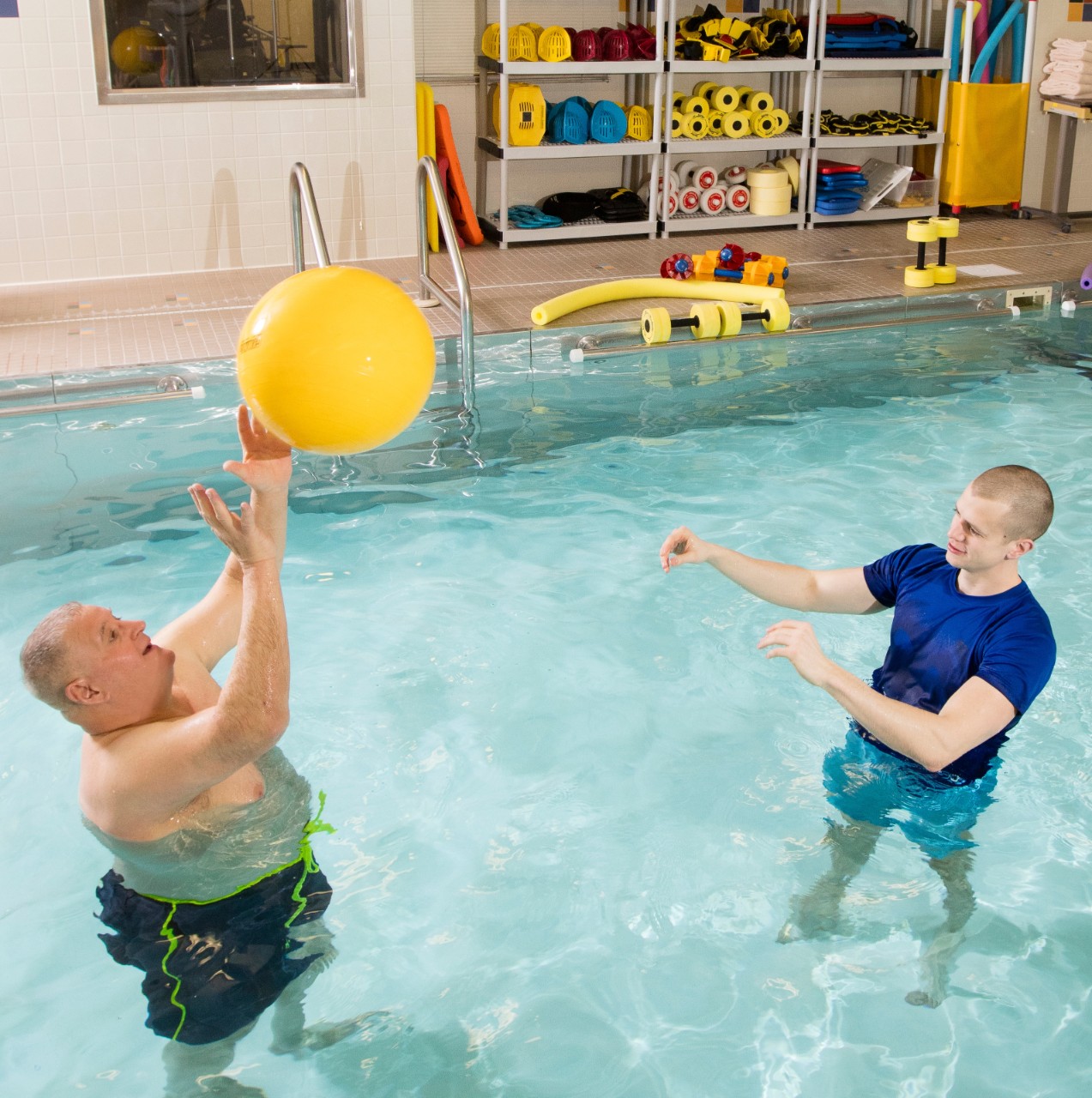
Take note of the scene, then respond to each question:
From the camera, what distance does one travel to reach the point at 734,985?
3.06 m

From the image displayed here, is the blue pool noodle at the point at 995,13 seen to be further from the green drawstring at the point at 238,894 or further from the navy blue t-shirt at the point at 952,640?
the green drawstring at the point at 238,894

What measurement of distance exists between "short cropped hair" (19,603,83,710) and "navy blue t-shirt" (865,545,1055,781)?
5.91 ft

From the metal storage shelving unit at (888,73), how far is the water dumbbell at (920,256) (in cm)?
179

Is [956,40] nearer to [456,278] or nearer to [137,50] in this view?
[456,278]

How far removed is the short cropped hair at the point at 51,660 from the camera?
228 cm

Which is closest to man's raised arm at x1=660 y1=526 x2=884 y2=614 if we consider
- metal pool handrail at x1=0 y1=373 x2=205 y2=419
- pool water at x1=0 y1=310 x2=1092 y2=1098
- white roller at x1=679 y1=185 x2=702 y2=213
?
pool water at x1=0 y1=310 x2=1092 y2=1098

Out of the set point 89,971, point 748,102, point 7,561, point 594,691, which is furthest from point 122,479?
point 748,102

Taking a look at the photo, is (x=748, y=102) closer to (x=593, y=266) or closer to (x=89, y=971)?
(x=593, y=266)

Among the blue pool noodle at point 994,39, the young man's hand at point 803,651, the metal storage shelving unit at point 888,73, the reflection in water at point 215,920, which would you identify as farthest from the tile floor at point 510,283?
the young man's hand at point 803,651

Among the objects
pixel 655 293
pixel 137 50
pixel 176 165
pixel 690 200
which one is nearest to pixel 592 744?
pixel 655 293

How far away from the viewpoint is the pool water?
294cm

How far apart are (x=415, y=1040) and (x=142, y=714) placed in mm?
1085

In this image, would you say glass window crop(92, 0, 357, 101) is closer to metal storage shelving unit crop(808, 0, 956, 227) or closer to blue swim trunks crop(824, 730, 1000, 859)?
metal storage shelving unit crop(808, 0, 956, 227)

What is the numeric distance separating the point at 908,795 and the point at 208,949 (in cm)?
166
